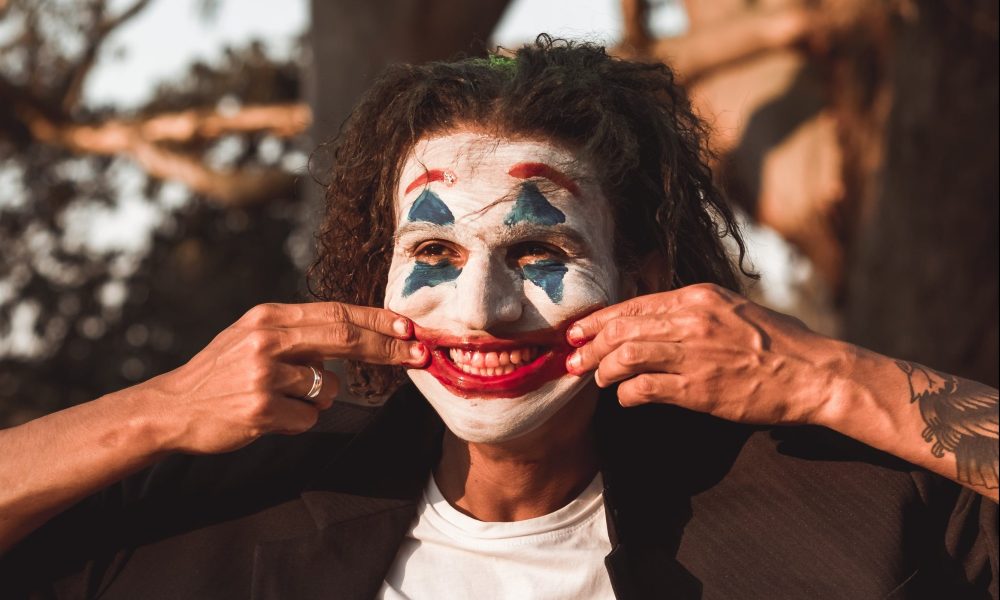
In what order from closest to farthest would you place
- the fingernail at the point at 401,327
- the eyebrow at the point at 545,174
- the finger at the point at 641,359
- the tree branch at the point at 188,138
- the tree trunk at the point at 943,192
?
the finger at the point at 641,359
the fingernail at the point at 401,327
the eyebrow at the point at 545,174
the tree trunk at the point at 943,192
the tree branch at the point at 188,138

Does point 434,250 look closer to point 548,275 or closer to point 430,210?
point 430,210

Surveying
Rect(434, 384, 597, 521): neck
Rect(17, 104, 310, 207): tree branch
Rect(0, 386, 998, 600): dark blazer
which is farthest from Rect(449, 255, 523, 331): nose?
Rect(17, 104, 310, 207): tree branch

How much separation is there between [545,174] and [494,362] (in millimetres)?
495

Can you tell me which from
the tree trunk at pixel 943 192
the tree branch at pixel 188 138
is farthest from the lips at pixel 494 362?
the tree branch at pixel 188 138

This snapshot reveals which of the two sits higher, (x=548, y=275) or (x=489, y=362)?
(x=548, y=275)

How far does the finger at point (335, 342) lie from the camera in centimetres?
285

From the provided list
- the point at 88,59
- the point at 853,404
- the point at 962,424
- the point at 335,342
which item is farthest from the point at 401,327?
the point at 88,59

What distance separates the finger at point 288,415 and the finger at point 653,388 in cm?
75

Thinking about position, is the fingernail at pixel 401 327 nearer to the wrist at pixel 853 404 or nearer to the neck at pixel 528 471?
the neck at pixel 528 471

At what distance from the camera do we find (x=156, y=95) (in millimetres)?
11297

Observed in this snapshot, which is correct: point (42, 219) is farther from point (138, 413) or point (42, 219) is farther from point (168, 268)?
point (138, 413)

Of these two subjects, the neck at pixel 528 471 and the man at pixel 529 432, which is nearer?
the man at pixel 529 432

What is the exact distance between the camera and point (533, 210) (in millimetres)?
3059

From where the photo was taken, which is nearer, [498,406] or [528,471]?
[498,406]
